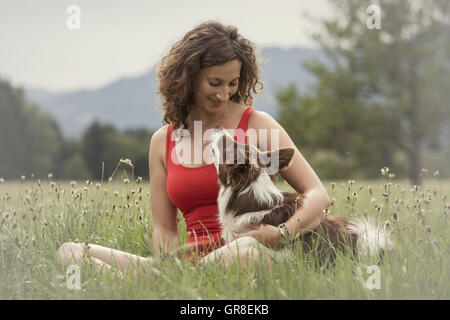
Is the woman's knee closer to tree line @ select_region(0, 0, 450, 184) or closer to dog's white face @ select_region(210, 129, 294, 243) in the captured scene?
dog's white face @ select_region(210, 129, 294, 243)

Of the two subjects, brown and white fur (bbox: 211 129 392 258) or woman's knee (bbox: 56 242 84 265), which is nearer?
brown and white fur (bbox: 211 129 392 258)

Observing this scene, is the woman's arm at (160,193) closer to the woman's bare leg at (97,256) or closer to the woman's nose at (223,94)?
the woman's bare leg at (97,256)

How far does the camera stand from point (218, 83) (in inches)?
153

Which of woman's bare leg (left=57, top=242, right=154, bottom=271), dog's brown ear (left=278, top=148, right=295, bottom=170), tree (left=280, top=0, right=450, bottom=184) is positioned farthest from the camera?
tree (left=280, top=0, right=450, bottom=184)

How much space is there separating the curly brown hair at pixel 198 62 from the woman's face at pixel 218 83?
0.05 metres

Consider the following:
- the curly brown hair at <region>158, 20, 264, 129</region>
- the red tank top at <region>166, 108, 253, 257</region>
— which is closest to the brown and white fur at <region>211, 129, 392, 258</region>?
the red tank top at <region>166, 108, 253, 257</region>

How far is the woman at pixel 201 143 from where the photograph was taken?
3818mm

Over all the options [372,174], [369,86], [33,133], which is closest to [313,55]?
Answer: [369,86]

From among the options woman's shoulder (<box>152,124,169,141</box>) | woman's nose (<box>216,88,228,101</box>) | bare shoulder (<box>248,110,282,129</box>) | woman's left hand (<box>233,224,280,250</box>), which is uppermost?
woman's nose (<box>216,88,228,101</box>)

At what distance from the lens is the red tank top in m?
3.97

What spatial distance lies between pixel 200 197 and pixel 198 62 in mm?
1123

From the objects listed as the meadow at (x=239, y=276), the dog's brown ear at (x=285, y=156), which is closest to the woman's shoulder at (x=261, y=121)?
the dog's brown ear at (x=285, y=156)

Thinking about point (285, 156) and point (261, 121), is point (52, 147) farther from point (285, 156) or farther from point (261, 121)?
point (285, 156)

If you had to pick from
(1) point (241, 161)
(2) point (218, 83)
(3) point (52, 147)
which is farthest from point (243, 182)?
(3) point (52, 147)
